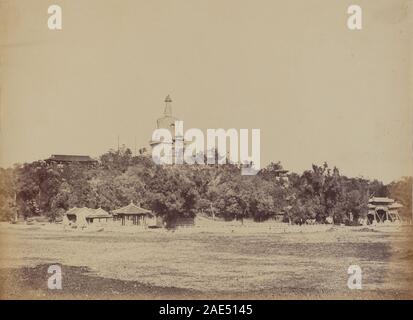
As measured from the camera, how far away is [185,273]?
145 inches

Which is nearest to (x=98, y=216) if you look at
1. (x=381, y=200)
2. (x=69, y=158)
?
(x=69, y=158)

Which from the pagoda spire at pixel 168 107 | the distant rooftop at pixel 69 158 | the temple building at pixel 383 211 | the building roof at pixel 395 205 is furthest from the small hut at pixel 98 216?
the building roof at pixel 395 205

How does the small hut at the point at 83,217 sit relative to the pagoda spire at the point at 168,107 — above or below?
below

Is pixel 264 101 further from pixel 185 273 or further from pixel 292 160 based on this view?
pixel 185 273

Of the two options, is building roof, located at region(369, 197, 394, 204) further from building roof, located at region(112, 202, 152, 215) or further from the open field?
building roof, located at region(112, 202, 152, 215)

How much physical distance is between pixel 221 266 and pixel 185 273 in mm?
221

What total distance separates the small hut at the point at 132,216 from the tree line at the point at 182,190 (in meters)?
0.04

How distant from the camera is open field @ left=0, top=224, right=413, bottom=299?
368 cm

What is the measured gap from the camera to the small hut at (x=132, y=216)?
372cm

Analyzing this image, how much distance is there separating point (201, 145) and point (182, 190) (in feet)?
0.99

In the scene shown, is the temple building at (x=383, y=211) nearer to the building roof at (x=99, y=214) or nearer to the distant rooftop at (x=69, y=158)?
the building roof at (x=99, y=214)

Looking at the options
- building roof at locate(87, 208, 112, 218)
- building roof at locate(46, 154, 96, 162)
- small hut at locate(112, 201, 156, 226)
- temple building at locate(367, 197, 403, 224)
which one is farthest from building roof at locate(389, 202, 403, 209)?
building roof at locate(46, 154, 96, 162)

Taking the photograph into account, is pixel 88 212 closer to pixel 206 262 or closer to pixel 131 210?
pixel 131 210

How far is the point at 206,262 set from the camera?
3.69 metres
